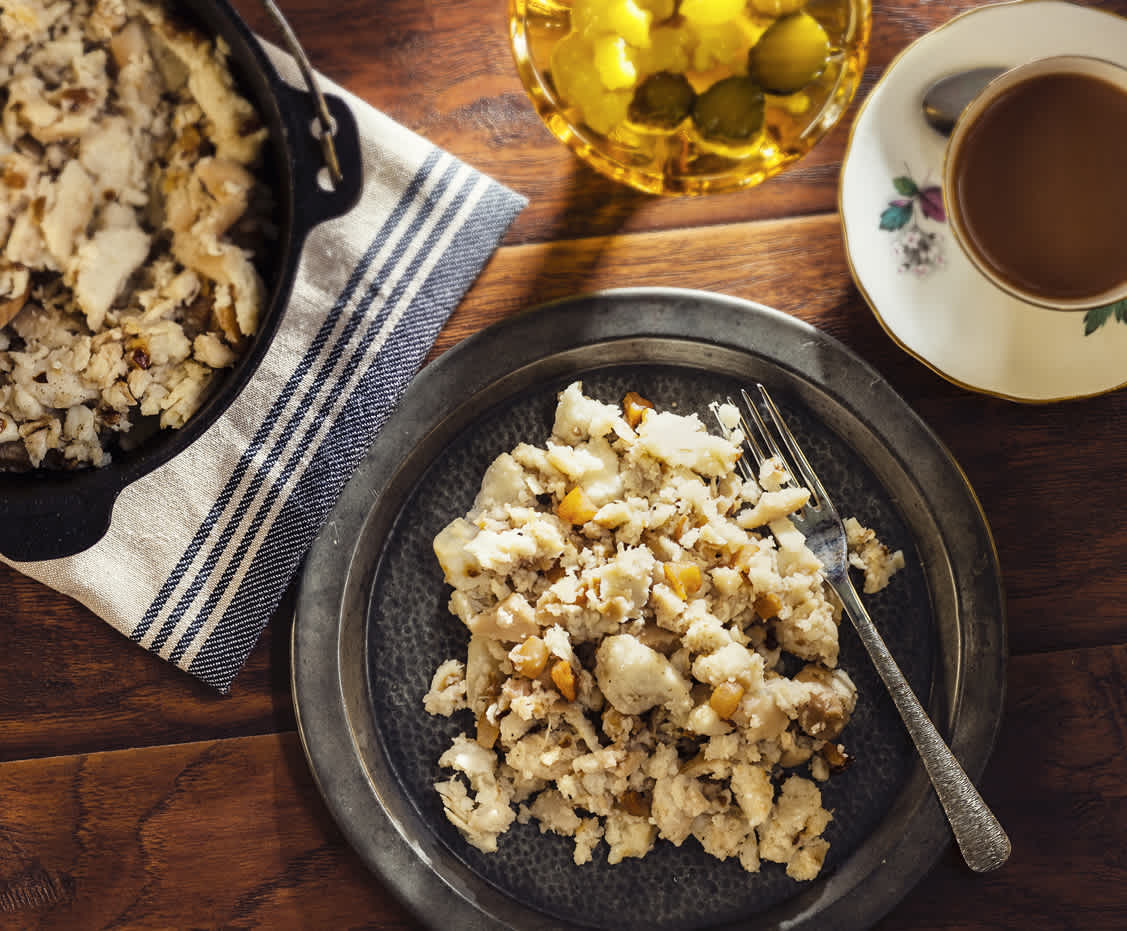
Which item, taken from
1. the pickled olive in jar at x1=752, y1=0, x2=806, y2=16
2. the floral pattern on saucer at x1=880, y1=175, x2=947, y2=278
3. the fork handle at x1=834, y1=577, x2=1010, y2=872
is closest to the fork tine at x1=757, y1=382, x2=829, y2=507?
Answer: the fork handle at x1=834, y1=577, x2=1010, y2=872

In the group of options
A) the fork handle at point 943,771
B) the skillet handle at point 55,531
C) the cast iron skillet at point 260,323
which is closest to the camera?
the cast iron skillet at point 260,323

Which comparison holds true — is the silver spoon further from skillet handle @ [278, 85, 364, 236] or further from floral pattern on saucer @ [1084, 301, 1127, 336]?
skillet handle @ [278, 85, 364, 236]

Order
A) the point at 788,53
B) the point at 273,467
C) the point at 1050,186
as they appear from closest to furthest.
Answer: the point at 788,53 → the point at 1050,186 → the point at 273,467

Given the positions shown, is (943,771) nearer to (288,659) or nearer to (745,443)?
(745,443)

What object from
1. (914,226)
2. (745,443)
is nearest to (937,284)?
(914,226)

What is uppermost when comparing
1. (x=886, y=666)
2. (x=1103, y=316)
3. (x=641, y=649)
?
(x=1103, y=316)

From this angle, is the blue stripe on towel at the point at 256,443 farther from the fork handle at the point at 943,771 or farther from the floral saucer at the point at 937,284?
the fork handle at the point at 943,771

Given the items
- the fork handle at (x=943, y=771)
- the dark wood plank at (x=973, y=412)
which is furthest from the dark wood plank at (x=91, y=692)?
the fork handle at (x=943, y=771)

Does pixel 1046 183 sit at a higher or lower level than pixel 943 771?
higher
